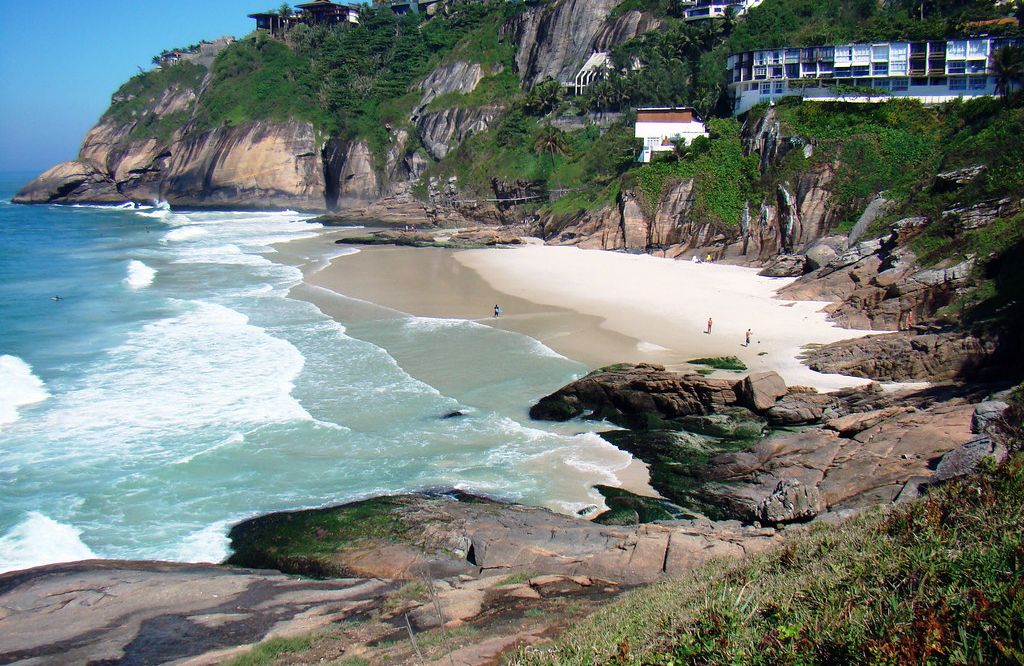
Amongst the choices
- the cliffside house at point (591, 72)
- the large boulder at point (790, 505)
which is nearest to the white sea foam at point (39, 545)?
the large boulder at point (790, 505)

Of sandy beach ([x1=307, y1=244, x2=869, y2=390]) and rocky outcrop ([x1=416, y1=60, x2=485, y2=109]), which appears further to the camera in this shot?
rocky outcrop ([x1=416, y1=60, x2=485, y2=109])

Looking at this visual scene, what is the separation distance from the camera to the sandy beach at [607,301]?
23.4 metres

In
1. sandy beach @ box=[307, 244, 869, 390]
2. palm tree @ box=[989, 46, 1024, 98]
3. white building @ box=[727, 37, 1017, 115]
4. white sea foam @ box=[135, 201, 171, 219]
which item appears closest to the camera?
sandy beach @ box=[307, 244, 869, 390]

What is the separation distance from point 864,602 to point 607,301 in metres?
25.2

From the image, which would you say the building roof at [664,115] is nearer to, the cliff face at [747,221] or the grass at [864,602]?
the cliff face at [747,221]

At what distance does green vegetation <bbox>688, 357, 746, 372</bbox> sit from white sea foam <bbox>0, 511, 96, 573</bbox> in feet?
48.2

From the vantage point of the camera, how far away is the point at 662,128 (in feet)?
153

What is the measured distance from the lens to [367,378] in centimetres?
2184

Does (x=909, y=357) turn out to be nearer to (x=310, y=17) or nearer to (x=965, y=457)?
(x=965, y=457)

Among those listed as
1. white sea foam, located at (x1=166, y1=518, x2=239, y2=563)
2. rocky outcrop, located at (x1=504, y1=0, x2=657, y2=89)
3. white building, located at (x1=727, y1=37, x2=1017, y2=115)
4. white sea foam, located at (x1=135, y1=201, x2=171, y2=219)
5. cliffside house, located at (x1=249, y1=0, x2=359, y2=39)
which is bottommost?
white sea foam, located at (x1=166, y1=518, x2=239, y2=563)

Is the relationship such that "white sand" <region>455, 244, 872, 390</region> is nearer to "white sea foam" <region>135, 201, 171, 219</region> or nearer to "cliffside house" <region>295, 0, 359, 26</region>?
"white sea foam" <region>135, 201, 171, 219</region>

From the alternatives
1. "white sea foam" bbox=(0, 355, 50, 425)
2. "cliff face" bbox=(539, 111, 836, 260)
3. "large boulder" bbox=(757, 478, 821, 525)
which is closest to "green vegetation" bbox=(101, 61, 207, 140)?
"cliff face" bbox=(539, 111, 836, 260)

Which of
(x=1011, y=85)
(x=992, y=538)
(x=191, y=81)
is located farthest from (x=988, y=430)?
A: (x=191, y=81)

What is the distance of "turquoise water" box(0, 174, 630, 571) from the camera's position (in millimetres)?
14539
